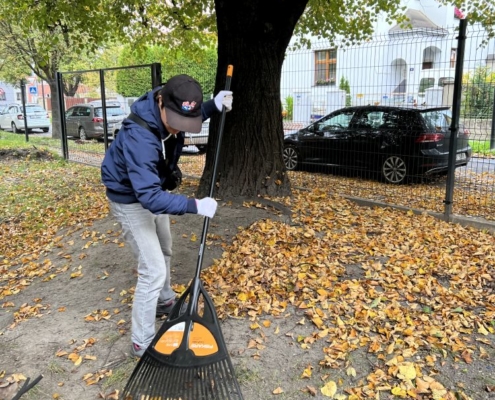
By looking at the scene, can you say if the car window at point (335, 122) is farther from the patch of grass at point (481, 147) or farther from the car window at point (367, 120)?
the patch of grass at point (481, 147)

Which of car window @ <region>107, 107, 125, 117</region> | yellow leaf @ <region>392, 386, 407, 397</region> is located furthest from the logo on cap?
car window @ <region>107, 107, 125, 117</region>

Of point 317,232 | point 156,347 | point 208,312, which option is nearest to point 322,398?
point 208,312

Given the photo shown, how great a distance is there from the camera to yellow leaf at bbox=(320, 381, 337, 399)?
2912 millimetres

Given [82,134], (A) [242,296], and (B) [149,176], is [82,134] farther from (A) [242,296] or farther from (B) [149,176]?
(B) [149,176]

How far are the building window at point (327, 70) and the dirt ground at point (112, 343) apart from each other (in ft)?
14.9

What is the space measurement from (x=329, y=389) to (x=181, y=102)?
196 cm

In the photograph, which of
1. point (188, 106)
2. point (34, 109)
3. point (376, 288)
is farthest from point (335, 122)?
point (34, 109)

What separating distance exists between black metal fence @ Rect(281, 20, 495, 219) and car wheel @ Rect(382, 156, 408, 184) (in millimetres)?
17

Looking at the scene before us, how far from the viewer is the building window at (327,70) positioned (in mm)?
8492

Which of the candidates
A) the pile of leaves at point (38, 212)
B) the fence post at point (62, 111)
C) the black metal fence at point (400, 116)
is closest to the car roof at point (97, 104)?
the fence post at point (62, 111)

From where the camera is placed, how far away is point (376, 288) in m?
4.05

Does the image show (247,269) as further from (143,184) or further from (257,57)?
(257,57)

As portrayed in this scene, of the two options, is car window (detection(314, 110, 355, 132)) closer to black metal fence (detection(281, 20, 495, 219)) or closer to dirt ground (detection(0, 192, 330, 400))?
black metal fence (detection(281, 20, 495, 219))

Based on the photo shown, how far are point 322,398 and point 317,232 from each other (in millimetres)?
2505
